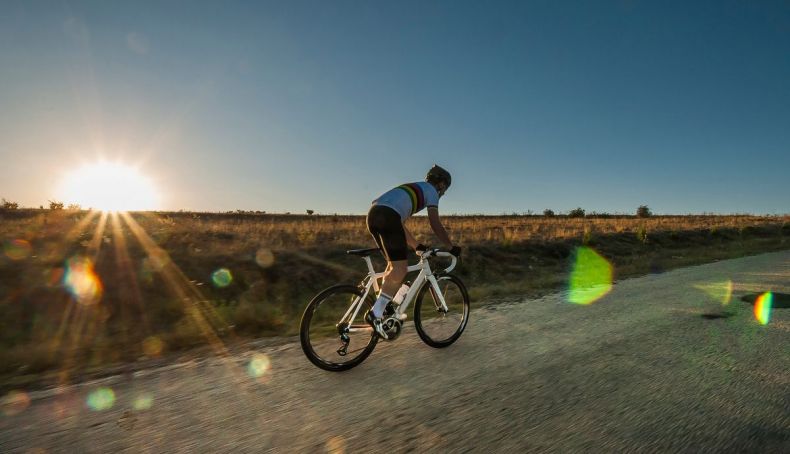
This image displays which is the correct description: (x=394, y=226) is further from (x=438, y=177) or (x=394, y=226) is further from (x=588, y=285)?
(x=588, y=285)

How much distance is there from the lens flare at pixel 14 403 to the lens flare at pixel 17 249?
6.79m

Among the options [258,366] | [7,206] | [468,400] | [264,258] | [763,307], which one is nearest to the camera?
[468,400]

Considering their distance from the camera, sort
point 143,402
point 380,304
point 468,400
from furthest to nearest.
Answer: point 380,304 < point 143,402 < point 468,400

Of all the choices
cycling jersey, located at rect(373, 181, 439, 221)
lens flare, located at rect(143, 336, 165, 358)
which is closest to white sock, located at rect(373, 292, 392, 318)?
cycling jersey, located at rect(373, 181, 439, 221)

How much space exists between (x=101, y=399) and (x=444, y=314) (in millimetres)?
3743

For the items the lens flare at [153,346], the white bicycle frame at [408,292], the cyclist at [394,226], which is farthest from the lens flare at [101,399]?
the cyclist at [394,226]

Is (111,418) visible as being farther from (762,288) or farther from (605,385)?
(762,288)

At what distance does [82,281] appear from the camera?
8.45 meters

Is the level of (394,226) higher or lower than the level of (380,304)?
higher

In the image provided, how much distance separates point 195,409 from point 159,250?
8893 mm

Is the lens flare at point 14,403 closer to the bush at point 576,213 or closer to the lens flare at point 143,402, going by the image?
the lens flare at point 143,402

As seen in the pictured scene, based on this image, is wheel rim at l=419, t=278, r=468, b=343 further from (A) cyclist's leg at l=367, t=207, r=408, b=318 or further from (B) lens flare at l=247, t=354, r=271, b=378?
(B) lens flare at l=247, t=354, r=271, b=378

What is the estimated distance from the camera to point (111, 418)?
3256 mm

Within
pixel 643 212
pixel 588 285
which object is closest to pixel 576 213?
pixel 643 212
